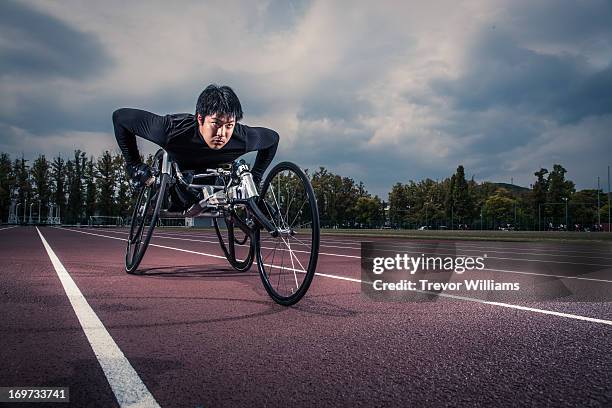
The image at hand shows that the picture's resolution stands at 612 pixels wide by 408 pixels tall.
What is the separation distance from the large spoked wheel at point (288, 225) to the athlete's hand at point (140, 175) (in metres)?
1.66

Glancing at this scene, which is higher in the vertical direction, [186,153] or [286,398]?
[186,153]

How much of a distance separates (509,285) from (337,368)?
4793 millimetres

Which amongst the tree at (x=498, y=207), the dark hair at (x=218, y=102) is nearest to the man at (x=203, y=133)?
the dark hair at (x=218, y=102)

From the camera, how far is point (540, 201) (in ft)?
285

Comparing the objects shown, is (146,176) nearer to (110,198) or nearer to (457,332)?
(457,332)

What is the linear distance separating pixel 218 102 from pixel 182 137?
69cm

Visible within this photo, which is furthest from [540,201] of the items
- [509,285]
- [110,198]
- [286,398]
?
[286,398]

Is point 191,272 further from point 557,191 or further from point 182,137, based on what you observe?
point 557,191

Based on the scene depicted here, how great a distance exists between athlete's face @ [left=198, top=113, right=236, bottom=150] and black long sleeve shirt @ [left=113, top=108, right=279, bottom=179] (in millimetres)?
110

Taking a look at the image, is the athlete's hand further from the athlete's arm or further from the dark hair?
the dark hair

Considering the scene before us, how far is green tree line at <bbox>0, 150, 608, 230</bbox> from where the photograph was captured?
3378 inches

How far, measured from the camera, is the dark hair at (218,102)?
5.15 meters

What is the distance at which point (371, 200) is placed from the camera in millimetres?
116562

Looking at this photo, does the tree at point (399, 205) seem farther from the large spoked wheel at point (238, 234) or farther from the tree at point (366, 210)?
the large spoked wheel at point (238, 234)
